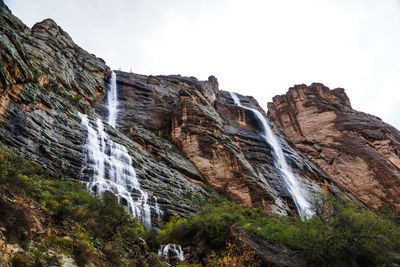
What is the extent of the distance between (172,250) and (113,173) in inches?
293

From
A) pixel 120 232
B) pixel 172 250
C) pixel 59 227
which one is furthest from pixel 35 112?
pixel 59 227

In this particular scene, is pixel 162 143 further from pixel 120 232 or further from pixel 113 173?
pixel 120 232

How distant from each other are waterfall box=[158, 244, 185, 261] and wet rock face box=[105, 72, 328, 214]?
39.4 feet

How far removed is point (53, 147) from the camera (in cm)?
1590

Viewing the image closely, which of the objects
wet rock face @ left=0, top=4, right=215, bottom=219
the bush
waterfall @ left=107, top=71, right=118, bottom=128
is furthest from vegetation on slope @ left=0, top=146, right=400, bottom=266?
waterfall @ left=107, top=71, right=118, bottom=128

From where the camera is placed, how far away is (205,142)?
28.0 metres

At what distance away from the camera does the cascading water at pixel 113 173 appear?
15.8 m

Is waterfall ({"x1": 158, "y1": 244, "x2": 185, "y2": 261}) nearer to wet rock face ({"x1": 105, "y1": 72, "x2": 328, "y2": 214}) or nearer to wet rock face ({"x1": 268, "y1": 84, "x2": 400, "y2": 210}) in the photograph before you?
wet rock face ({"x1": 105, "y1": 72, "x2": 328, "y2": 214})

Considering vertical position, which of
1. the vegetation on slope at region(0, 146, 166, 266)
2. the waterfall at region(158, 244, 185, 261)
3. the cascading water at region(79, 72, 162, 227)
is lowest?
the waterfall at region(158, 244, 185, 261)

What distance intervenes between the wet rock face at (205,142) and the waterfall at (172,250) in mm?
12024

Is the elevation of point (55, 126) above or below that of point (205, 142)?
below

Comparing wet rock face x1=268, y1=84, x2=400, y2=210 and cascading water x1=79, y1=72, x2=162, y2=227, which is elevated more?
wet rock face x1=268, y1=84, x2=400, y2=210

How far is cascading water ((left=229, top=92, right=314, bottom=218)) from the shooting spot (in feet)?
90.7

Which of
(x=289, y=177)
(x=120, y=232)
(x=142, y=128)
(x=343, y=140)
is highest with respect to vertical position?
(x=343, y=140)
